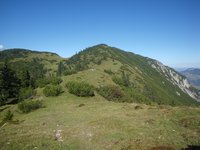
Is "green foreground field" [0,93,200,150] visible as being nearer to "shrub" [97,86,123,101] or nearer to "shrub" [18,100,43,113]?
"shrub" [18,100,43,113]

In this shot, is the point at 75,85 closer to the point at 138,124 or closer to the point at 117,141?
the point at 138,124

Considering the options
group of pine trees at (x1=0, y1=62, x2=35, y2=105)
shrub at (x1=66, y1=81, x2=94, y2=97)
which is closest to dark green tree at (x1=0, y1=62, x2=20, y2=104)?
group of pine trees at (x1=0, y1=62, x2=35, y2=105)

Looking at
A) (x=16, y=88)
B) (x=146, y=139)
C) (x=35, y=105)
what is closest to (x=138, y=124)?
(x=146, y=139)

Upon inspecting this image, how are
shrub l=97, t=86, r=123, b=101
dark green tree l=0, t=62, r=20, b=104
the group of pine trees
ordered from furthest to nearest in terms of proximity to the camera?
dark green tree l=0, t=62, r=20, b=104 < the group of pine trees < shrub l=97, t=86, r=123, b=101

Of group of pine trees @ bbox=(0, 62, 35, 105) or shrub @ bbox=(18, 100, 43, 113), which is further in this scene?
group of pine trees @ bbox=(0, 62, 35, 105)

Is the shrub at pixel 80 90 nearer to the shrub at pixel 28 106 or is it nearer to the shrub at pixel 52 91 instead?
the shrub at pixel 52 91

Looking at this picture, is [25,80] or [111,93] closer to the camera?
[111,93]

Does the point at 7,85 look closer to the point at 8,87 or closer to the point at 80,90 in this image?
the point at 8,87

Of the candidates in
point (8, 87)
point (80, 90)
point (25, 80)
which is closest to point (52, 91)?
point (80, 90)

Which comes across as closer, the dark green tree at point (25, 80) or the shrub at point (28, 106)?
the shrub at point (28, 106)

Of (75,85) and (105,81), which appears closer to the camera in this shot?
(75,85)

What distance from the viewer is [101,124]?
1278 inches

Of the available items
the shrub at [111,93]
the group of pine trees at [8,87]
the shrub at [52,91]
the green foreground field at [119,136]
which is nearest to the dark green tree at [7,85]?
the group of pine trees at [8,87]

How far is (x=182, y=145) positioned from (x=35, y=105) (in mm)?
47837
